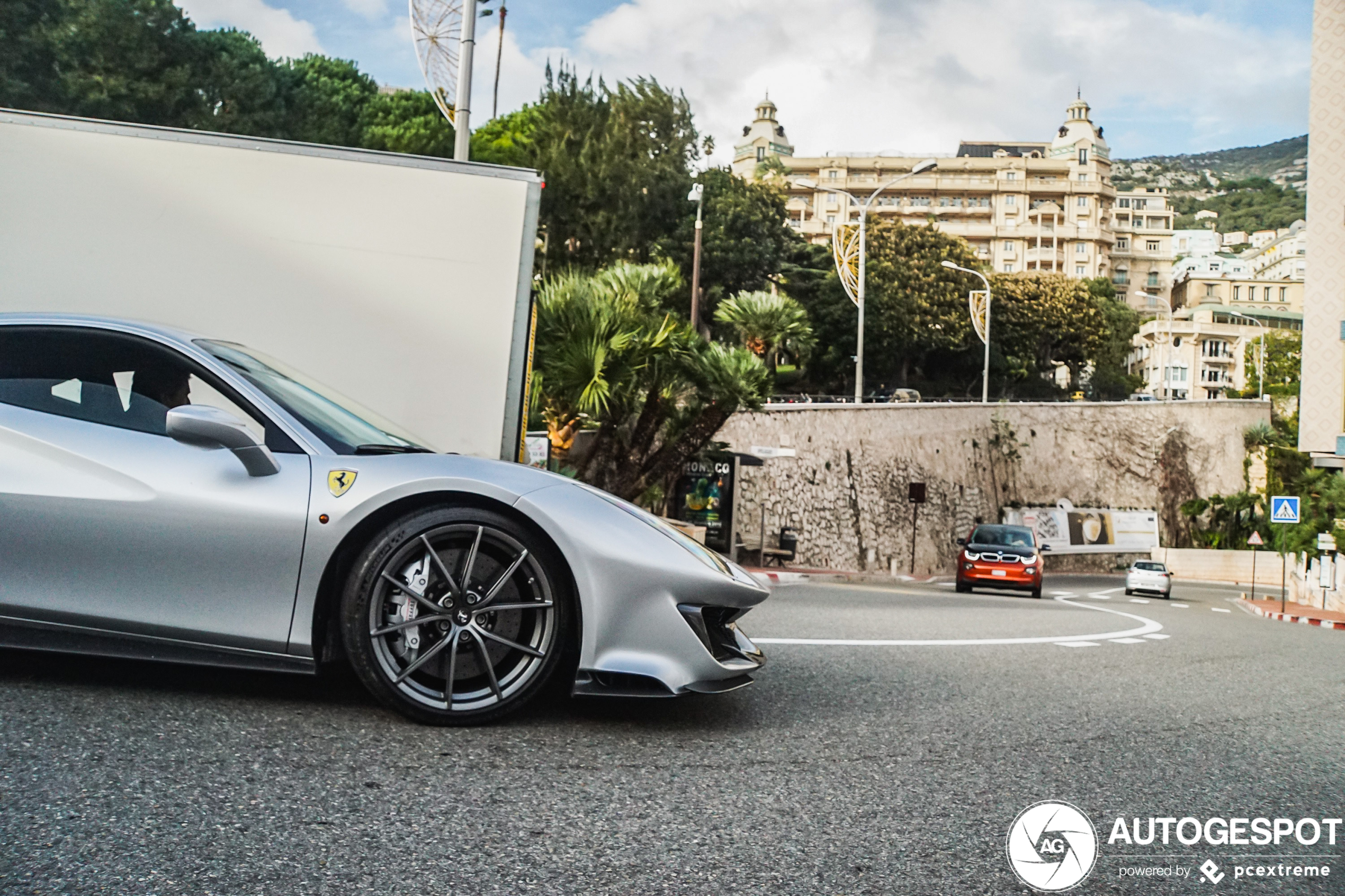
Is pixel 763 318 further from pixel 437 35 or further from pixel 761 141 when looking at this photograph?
pixel 761 141

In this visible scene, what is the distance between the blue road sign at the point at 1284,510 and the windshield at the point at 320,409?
27669mm

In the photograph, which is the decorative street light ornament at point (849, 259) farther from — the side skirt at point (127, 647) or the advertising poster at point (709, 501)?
the side skirt at point (127, 647)

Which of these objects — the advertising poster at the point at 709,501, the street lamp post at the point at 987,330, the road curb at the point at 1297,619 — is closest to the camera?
the road curb at the point at 1297,619

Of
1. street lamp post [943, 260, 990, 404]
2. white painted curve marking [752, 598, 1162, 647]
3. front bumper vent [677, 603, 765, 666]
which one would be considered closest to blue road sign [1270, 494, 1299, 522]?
street lamp post [943, 260, 990, 404]

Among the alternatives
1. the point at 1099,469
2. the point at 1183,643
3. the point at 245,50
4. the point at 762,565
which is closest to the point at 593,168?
Result: the point at 245,50

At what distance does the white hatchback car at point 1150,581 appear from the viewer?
30453mm

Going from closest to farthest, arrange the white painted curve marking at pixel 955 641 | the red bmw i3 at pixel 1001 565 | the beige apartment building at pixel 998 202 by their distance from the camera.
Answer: the white painted curve marking at pixel 955 641
the red bmw i3 at pixel 1001 565
the beige apartment building at pixel 998 202

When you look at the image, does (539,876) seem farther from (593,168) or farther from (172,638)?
(593,168)

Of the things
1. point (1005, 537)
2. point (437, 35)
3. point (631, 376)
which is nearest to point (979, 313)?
point (1005, 537)

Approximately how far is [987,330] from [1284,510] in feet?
60.3

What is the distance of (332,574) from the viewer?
3.31m

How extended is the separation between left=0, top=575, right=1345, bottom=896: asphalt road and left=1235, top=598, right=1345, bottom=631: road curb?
16.2 metres

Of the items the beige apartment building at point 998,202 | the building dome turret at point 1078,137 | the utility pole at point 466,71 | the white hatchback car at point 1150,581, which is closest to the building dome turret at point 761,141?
the beige apartment building at point 998,202

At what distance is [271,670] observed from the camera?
335 cm
